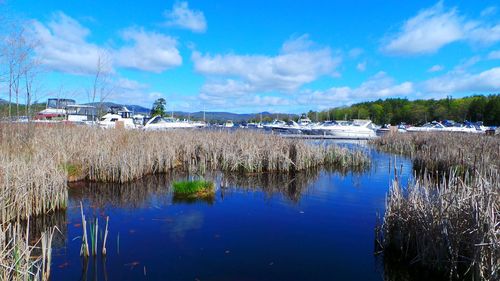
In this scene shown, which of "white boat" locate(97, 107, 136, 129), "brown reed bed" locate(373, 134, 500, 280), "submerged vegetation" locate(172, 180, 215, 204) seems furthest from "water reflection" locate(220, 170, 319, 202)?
"white boat" locate(97, 107, 136, 129)

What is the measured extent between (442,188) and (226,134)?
1816 centimetres

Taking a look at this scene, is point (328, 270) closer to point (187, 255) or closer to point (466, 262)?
point (466, 262)

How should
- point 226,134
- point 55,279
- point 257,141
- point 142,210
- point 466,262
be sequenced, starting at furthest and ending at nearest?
point 226,134 → point 257,141 → point 142,210 → point 55,279 → point 466,262

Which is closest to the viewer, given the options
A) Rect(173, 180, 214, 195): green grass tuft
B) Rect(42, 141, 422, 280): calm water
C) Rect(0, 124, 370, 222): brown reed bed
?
Rect(42, 141, 422, 280): calm water

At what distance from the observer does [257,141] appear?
20516 mm

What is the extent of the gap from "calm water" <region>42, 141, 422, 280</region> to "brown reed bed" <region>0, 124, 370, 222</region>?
815 millimetres

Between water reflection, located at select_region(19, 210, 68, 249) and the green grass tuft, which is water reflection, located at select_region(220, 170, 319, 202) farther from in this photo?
water reflection, located at select_region(19, 210, 68, 249)

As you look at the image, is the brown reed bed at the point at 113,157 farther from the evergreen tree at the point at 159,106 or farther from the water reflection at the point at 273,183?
the evergreen tree at the point at 159,106

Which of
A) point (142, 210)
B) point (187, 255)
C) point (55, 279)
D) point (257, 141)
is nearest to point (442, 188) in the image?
point (187, 255)

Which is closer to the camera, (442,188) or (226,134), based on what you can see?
(442,188)

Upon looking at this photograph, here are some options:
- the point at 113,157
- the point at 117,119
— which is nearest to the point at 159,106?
the point at 117,119

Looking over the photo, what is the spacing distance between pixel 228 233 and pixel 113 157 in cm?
783

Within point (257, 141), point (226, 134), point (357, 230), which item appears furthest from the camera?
point (226, 134)

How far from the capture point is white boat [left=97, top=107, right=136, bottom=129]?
107 feet
